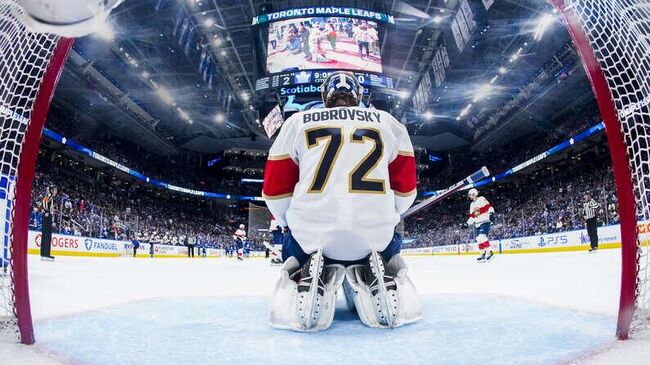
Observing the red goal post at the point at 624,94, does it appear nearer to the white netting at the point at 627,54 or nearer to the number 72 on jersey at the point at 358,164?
the white netting at the point at 627,54

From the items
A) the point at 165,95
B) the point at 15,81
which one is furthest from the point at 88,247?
the point at 15,81

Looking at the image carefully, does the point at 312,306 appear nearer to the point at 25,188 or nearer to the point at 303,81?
the point at 25,188

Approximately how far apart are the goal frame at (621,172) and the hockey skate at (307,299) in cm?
109

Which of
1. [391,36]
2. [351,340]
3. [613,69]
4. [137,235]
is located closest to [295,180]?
[351,340]

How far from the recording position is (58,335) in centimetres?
168

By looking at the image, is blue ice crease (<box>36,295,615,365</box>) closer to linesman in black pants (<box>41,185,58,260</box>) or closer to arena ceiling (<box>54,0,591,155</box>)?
linesman in black pants (<box>41,185,58,260</box>)

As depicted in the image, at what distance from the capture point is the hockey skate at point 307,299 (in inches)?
70.6

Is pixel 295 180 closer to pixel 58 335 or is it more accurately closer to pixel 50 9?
pixel 58 335

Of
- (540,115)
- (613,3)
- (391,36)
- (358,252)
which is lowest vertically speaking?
(358,252)

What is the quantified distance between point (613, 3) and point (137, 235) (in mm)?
19175

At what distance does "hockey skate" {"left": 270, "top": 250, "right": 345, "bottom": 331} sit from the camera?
1793 millimetres

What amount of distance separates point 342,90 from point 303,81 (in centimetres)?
891

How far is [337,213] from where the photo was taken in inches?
76.2

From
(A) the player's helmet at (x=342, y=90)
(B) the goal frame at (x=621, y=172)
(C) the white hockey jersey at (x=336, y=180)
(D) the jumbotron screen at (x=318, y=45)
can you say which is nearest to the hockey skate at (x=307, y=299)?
(C) the white hockey jersey at (x=336, y=180)
